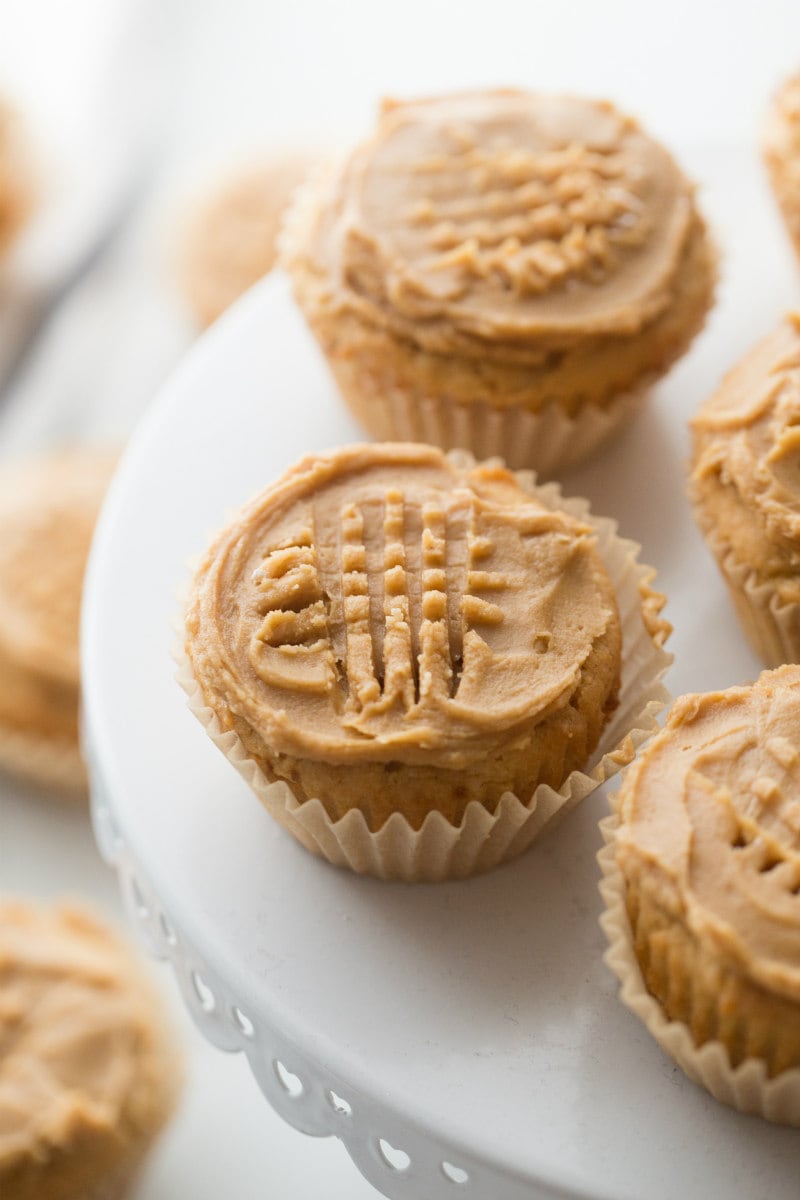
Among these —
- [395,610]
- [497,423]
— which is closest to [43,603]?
[497,423]

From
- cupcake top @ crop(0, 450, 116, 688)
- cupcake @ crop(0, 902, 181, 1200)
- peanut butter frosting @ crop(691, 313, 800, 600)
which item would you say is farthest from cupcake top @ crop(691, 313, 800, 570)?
cupcake top @ crop(0, 450, 116, 688)

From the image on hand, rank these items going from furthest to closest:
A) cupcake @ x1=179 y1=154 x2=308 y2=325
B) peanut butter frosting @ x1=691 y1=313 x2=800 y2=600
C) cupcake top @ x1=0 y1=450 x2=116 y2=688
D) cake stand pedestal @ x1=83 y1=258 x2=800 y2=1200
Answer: cupcake @ x1=179 y1=154 x2=308 y2=325
cupcake top @ x1=0 y1=450 x2=116 y2=688
peanut butter frosting @ x1=691 y1=313 x2=800 y2=600
cake stand pedestal @ x1=83 y1=258 x2=800 y2=1200

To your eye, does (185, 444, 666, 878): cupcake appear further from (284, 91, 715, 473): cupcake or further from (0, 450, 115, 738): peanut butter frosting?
(0, 450, 115, 738): peanut butter frosting

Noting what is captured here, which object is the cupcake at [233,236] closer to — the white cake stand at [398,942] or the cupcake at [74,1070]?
the white cake stand at [398,942]

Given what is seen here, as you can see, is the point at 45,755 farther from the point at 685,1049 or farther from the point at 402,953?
the point at 685,1049

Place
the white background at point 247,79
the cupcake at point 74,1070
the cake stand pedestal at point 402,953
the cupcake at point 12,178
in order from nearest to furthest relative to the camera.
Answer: the cake stand pedestal at point 402,953, the cupcake at point 74,1070, the cupcake at point 12,178, the white background at point 247,79

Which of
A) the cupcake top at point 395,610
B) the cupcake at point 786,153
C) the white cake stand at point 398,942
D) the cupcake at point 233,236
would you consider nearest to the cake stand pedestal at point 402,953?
the white cake stand at point 398,942
